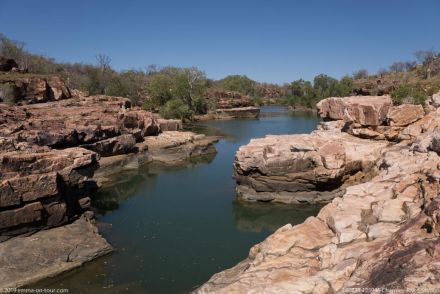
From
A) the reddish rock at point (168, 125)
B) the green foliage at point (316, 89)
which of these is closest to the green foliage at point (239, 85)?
the green foliage at point (316, 89)

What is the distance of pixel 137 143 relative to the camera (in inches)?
1382

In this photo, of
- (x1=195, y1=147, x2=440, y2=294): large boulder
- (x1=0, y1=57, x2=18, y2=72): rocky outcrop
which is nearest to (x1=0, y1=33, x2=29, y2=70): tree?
(x1=0, y1=57, x2=18, y2=72): rocky outcrop

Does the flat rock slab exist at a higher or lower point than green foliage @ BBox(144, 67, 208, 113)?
lower

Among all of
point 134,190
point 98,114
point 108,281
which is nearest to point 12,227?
point 108,281

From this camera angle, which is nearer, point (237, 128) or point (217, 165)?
point (217, 165)

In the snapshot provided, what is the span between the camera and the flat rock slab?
43.9ft

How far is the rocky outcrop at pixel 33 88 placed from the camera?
1443 inches

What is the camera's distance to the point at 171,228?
61.1 ft

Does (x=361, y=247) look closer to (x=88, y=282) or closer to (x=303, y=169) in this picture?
(x=88, y=282)

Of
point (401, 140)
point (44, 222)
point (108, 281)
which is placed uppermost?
point (401, 140)

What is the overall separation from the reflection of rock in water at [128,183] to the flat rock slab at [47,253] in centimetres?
543

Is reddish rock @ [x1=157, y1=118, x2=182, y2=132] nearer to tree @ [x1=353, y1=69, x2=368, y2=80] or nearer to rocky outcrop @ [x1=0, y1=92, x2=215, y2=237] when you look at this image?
rocky outcrop @ [x1=0, y1=92, x2=215, y2=237]

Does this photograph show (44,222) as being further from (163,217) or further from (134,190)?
(134,190)

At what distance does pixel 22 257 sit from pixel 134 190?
11862mm
